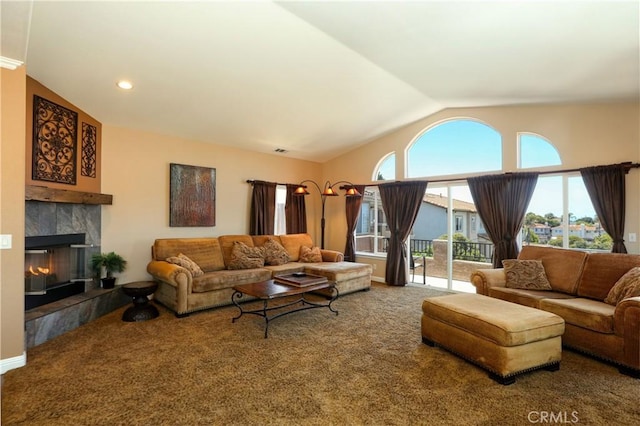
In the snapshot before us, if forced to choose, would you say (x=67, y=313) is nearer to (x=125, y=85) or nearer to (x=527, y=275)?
(x=125, y=85)

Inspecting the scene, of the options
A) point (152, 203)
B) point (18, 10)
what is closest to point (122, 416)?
point (18, 10)

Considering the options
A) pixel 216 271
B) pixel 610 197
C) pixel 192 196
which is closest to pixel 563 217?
pixel 610 197

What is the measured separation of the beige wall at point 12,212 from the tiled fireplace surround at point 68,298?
1.30 ft

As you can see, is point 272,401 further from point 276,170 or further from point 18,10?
point 276,170

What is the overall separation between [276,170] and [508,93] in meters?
4.29

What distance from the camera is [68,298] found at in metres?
3.77

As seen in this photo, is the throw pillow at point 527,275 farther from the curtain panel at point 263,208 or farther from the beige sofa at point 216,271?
the curtain panel at point 263,208

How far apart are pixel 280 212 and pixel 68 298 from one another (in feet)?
12.5

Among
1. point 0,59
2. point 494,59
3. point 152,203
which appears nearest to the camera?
point 0,59

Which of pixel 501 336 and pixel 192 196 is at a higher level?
pixel 192 196

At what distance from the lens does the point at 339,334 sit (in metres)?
3.48

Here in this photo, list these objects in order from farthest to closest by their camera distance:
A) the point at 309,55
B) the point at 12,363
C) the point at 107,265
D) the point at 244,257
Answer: the point at 244,257
the point at 107,265
the point at 309,55
the point at 12,363

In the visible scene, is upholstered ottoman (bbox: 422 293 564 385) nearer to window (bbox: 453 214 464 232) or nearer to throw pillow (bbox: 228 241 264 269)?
window (bbox: 453 214 464 232)

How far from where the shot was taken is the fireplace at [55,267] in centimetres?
347
